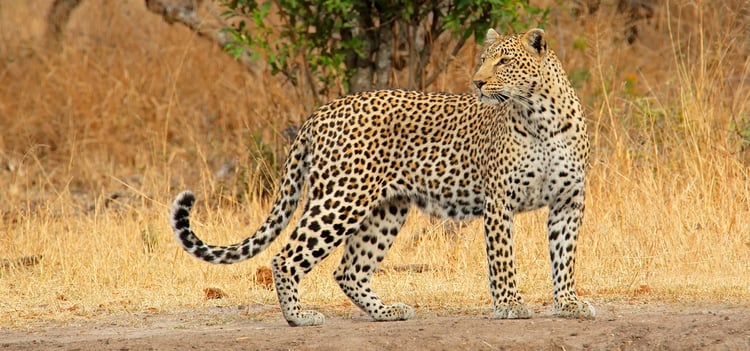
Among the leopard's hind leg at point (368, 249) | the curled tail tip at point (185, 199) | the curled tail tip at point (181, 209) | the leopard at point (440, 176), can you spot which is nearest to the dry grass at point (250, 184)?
the leopard's hind leg at point (368, 249)

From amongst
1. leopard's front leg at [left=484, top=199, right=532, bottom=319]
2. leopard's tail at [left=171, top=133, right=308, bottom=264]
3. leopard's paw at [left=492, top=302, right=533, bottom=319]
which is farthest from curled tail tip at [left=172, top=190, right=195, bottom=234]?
leopard's paw at [left=492, top=302, right=533, bottom=319]

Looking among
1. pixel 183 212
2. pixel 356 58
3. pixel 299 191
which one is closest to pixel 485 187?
pixel 299 191

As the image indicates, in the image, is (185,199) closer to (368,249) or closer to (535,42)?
(368,249)

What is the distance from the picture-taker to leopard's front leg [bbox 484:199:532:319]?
651 centimetres

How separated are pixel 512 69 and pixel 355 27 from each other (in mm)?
3763

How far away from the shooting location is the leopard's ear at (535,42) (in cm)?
652

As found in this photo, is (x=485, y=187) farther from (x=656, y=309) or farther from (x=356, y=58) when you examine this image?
(x=356, y=58)

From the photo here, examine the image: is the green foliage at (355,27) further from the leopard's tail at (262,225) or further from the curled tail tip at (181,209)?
the curled tail tip at (181,209)

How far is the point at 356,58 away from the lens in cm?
1051

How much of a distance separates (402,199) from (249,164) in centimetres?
389

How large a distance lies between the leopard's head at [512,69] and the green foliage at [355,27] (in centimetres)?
290

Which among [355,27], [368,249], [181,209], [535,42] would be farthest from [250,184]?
[535,42]

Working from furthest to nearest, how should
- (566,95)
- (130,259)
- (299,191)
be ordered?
(130,259)
(299,191)
(566,95)

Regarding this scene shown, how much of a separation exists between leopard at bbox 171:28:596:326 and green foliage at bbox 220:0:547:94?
2630mm
